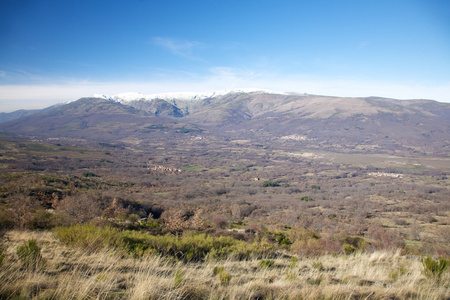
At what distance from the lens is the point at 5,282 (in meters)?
3.84

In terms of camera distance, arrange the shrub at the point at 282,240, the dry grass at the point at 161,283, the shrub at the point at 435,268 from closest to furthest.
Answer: the dry grass at the point at 161,283
the shrub at the point at 435,268
the shrub at the point at 282,240

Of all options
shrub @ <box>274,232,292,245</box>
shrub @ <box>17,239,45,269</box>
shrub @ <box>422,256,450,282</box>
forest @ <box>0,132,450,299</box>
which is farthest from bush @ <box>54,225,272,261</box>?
shrub @ <box>274,232,292,245</box>

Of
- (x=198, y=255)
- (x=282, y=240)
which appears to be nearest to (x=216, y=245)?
(x=198, y=255)

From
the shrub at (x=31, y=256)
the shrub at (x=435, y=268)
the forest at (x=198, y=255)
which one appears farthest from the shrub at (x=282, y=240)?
the shrub at (x=31, y=256)

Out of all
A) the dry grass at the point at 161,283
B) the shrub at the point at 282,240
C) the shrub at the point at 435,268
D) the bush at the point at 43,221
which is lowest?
the shrub at the point at 282,240

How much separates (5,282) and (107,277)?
4.72 ft

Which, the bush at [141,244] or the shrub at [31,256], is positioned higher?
the shrub at [31,256]

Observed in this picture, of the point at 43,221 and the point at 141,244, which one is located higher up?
the point at 141,244

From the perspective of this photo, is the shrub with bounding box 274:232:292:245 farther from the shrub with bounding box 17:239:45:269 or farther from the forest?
the shrub with bounding box 17:239:45:269

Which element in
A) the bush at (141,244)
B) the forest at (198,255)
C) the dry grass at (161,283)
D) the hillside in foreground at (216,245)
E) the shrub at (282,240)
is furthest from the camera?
the shrub at (282,240)

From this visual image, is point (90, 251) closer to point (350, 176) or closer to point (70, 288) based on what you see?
point (70, 288)

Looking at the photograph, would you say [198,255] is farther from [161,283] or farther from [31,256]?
[31,256]

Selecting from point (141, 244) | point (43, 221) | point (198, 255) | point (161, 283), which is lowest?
point (198, 255)

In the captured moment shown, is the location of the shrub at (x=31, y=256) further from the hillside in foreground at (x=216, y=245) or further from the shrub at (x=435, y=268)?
the shrub at (x=435, y=268)
